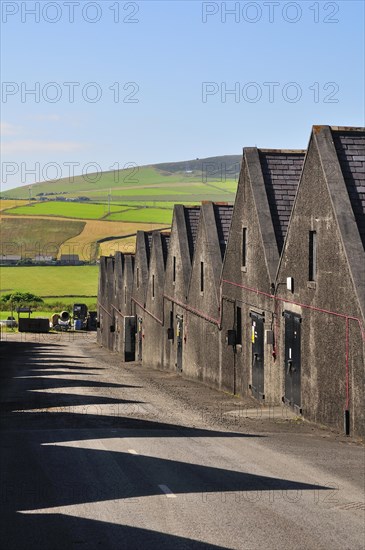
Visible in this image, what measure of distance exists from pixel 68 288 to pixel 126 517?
132m

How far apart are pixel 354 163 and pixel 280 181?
21.6 feet

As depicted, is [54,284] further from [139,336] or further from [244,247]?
[244,247]

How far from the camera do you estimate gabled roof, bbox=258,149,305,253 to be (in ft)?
83.7

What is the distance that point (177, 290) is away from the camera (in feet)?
135

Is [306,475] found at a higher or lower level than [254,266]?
lower

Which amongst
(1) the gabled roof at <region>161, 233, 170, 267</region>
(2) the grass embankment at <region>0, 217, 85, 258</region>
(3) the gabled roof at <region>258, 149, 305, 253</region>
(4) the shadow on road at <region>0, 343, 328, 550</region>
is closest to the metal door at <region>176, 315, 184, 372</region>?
(1) the gabled roof at <region>161, 233, 170, 267</region>

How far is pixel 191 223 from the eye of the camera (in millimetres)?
40656

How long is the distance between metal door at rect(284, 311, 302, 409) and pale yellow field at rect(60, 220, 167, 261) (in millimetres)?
133567

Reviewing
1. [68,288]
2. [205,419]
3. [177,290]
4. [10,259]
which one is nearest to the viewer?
[205,419]

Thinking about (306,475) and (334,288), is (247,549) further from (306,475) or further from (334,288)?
(334,288)

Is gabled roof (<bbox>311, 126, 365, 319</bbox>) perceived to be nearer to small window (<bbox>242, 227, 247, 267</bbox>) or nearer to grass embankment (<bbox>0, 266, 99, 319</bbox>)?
small window (<bbox>242, 227, 247, 267</bbox>)

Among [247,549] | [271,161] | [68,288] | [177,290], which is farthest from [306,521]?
[68,288]

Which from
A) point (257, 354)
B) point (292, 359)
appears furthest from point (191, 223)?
point (292, 359)

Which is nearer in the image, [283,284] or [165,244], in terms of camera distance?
[283,284]
